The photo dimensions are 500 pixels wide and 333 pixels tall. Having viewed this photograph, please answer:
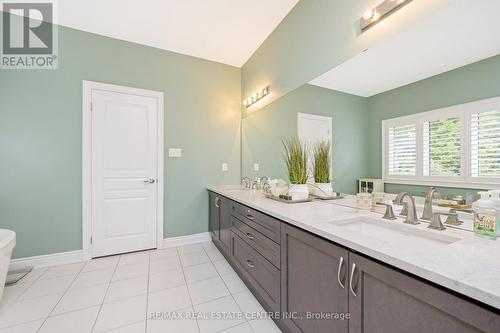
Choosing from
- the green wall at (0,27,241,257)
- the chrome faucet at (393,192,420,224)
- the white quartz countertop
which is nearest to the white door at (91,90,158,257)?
the green wall at (0,27,241,257)

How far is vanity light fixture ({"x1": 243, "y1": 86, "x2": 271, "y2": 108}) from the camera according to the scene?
2.62 metres

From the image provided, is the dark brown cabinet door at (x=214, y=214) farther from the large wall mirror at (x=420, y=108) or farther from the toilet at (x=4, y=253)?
the toilet at (x=4, y=253)

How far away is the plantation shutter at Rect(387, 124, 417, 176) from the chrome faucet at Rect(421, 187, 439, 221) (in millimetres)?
123

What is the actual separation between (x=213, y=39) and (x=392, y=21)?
6.74 feet

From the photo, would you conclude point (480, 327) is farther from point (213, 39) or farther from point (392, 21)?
point (213, 39)

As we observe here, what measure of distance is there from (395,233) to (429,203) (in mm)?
249

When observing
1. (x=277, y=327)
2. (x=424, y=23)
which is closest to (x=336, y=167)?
(x=424, y=23)

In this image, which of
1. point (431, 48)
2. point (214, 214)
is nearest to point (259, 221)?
point (214, 214)

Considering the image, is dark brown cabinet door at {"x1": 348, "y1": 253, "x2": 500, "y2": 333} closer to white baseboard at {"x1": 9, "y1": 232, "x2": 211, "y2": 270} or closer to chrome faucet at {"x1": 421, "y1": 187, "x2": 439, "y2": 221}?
chrome faucet at {"x1": 421, "y1": 187, "x2": 439, "y2": 221}

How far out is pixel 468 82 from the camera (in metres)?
0.95

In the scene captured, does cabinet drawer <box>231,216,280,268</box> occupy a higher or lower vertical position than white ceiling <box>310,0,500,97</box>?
lower

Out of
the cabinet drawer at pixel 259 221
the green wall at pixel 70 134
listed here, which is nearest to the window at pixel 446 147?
the cabinet drawer at pixel 259 221

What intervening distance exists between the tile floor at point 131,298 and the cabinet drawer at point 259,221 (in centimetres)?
62

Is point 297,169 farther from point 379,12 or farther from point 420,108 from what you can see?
point 379,12
